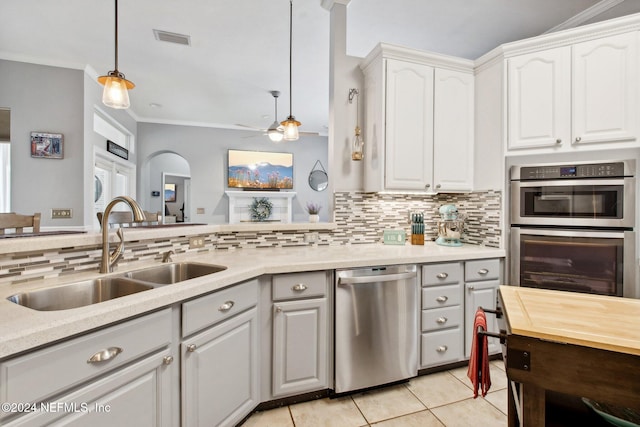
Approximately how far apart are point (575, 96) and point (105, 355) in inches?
123

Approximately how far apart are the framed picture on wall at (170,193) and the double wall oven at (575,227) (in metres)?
7.46

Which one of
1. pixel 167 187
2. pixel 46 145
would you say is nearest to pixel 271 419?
pixel 46 145

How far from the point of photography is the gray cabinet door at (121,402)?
0.87 metres

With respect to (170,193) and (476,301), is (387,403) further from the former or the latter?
(170,193)

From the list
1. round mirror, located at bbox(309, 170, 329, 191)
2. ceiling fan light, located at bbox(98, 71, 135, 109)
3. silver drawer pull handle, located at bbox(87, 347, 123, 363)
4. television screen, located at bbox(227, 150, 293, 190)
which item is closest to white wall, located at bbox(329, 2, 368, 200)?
ceiling fan light, located at bbox(98, 71, 135, 109)

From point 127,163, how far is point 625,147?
6.81 meters

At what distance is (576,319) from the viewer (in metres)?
0.97

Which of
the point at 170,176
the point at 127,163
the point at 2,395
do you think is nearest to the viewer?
the point at 2,395

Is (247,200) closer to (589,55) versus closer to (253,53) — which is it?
(253,53)

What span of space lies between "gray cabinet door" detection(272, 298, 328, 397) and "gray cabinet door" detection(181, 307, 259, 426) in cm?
14

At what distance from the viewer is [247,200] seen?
663 centimetres

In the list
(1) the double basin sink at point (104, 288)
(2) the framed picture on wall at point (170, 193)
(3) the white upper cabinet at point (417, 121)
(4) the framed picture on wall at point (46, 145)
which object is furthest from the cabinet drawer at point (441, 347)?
(2) the framed picture on wall at point (170, 193)

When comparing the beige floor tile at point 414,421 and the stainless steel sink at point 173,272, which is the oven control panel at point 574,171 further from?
the stainless steel sink at point 173,272

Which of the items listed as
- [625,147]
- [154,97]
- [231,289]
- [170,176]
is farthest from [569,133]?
[170,176]
